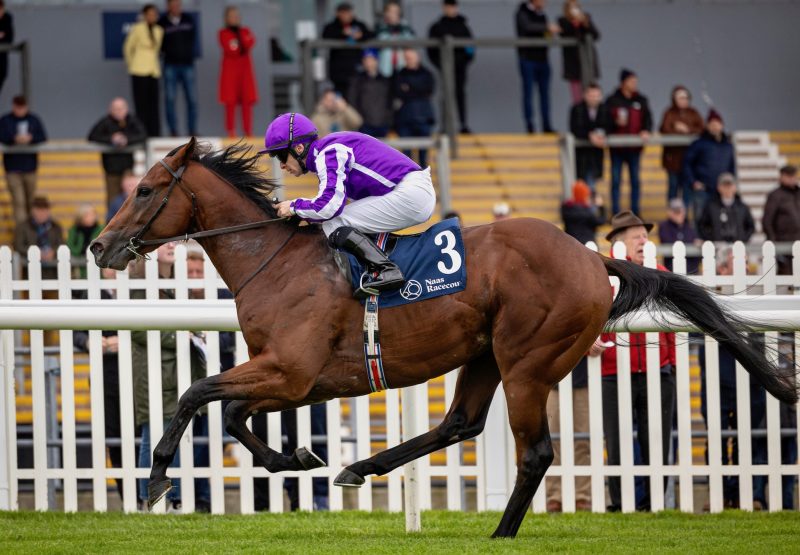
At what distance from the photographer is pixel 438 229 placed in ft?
24.5

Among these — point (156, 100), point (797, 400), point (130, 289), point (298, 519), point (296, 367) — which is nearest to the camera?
point (296, 367)

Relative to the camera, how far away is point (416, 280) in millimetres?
7336

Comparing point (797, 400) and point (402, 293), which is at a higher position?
point (402, 293)

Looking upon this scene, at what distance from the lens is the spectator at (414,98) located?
54.1 feet

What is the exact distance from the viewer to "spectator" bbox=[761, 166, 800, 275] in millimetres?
14719

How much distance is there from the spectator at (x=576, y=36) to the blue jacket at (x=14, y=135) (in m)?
6.86

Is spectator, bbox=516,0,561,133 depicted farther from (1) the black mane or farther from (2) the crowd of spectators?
(1) the black mane

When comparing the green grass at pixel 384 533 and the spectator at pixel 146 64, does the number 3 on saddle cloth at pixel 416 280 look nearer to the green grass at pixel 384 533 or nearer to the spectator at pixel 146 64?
the green grass at pixel 384 533

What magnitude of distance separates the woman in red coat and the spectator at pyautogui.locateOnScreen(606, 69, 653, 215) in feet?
16.1

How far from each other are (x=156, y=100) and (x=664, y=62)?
786 centimetres

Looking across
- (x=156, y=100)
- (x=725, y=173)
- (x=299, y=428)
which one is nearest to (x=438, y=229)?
(x=299, y=428)

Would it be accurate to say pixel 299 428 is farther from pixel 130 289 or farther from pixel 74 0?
pixel 74 0

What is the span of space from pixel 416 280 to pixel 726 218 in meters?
8.27

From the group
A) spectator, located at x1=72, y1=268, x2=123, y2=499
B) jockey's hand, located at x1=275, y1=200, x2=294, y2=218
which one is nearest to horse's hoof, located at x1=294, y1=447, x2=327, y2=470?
jockey's hand, located at x1=275, y1=200, x2=294, y2=218
